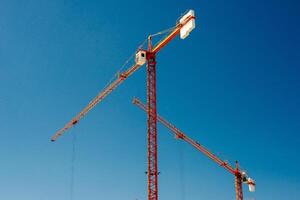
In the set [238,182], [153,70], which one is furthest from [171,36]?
[238,182]

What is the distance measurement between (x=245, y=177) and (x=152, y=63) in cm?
4745

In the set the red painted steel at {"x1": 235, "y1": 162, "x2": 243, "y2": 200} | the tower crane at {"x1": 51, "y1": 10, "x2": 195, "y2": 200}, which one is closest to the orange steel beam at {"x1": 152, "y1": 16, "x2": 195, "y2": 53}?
the tower crane at {"x1": 51, "y1": 10, "x2": 195, "y2": 200}

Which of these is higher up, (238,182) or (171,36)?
(171,36)

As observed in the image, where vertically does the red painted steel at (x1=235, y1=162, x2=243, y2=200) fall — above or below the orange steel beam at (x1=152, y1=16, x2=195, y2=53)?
below

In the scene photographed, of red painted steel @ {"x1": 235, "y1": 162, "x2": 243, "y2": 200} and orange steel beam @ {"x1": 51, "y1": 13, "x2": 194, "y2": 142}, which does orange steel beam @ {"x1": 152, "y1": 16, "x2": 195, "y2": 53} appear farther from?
red painted steel @ {"x1": 235, "y1": 162, "x2": 243, "y2": 200}

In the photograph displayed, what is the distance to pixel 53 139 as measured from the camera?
396ft

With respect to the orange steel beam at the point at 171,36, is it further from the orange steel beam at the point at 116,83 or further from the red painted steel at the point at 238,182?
the red painted steel at the point at 238,182

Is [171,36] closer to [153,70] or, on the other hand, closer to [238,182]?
[153,70]

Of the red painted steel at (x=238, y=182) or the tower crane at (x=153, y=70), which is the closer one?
the tower crane at (x=153, y=70)

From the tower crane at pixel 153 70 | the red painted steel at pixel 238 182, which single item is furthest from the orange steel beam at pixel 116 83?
the red painted steel at pixel 238 182

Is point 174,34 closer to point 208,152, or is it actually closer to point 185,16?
point 185,16

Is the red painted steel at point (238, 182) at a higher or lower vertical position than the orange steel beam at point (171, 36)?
lower

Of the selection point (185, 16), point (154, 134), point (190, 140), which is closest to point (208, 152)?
point (190, 140)

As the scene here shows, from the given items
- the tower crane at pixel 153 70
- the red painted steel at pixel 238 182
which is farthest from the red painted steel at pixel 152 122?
the red painted steel at pixel 238 182
